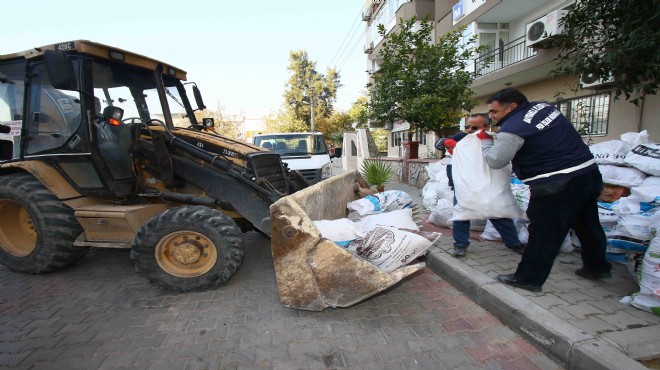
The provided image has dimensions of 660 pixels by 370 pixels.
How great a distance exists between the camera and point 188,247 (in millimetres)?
3168

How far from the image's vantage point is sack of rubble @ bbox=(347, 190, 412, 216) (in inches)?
168

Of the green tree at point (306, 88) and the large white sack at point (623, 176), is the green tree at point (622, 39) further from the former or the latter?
the green tree at point (306, 88)

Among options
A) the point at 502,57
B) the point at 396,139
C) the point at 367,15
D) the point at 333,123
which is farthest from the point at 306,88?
the point at 502,57

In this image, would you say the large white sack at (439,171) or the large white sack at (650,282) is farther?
the large white sack at (439,171)

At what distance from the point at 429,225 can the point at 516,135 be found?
9.41 ft

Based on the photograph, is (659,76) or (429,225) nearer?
(659,76)

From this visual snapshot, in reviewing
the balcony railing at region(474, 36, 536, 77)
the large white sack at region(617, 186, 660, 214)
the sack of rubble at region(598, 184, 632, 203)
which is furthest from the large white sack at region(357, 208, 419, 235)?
the balcony railing at region(474, 36, 536, 77)

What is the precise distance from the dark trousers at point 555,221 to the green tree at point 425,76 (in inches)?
228

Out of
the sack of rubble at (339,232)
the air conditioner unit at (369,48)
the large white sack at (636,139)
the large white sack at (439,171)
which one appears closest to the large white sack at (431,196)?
the large white sack at (439,171)

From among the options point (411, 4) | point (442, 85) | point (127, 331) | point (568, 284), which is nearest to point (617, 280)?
point (568, 284)

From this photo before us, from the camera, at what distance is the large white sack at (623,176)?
3.55 m

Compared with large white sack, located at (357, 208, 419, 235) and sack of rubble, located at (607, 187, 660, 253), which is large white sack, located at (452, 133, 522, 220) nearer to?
large white sack, located at (357, 208, 419, 235)

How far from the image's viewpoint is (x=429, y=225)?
5281mm

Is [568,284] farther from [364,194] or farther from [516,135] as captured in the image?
[364,194]
